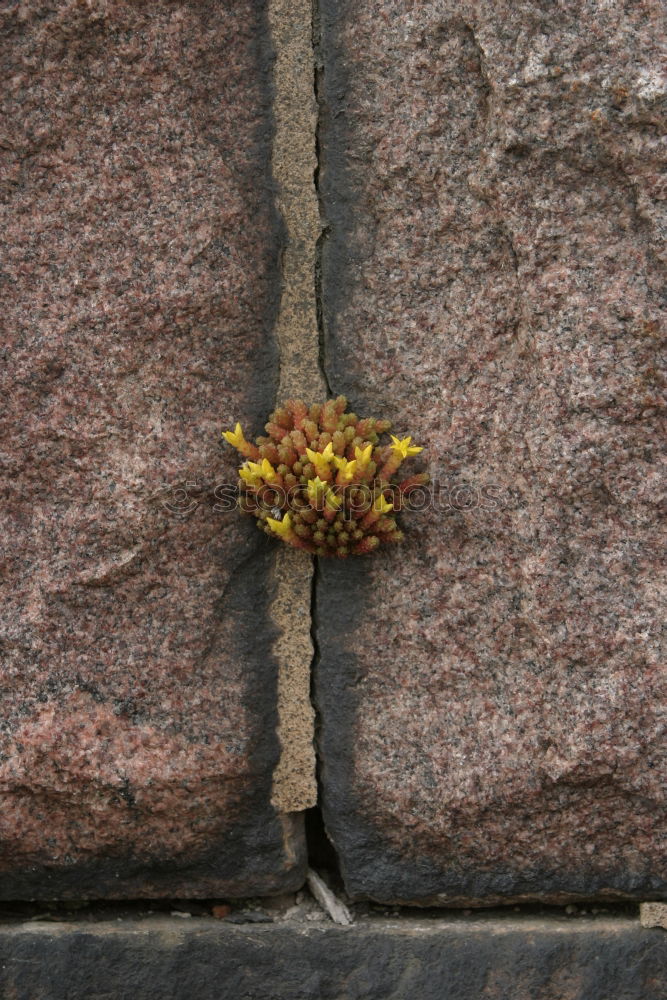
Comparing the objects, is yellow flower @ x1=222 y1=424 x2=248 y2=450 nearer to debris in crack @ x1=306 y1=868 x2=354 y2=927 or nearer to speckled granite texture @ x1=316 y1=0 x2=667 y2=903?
speckled granite texture @ x1=316 y1=0 x2=667 y2=903

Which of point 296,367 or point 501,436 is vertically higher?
point 296,367

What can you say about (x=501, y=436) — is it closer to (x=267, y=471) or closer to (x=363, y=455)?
(x=363, y=455)

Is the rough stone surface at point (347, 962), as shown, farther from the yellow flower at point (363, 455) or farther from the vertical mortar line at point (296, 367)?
the yellow flower at point (363, 455)

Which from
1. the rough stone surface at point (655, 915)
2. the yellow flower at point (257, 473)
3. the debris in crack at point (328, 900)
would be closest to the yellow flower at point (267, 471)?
the yellow flower at point (257, 473)

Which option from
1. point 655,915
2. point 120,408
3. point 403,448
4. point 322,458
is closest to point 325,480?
point 322,458

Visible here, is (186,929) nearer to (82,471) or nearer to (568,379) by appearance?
(82,471)
